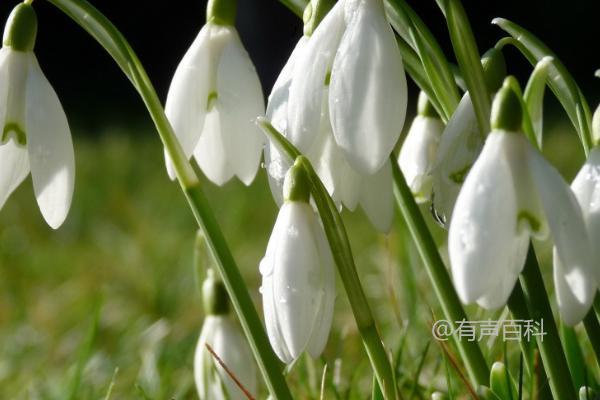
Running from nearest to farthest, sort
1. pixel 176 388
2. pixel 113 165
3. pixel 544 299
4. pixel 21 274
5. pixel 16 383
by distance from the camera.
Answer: pixel 544 299, pixel 176 388, pixel 16 383, pixel 21 274, pixel 113 165

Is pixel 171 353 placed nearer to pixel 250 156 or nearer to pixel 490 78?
pixel 250 156

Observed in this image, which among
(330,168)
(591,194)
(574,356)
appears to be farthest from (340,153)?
(574,356)

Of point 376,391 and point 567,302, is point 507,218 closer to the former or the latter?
point 567,302

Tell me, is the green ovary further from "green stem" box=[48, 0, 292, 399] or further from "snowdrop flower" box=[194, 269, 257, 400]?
"snowdrop flower" box=[194, 269, 257, 400]

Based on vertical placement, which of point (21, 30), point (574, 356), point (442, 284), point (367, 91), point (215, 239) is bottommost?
point (574, 356)

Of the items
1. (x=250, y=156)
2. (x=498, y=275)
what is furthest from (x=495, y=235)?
(x=250, y=156)

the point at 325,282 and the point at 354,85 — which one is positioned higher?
the point at 354,85
